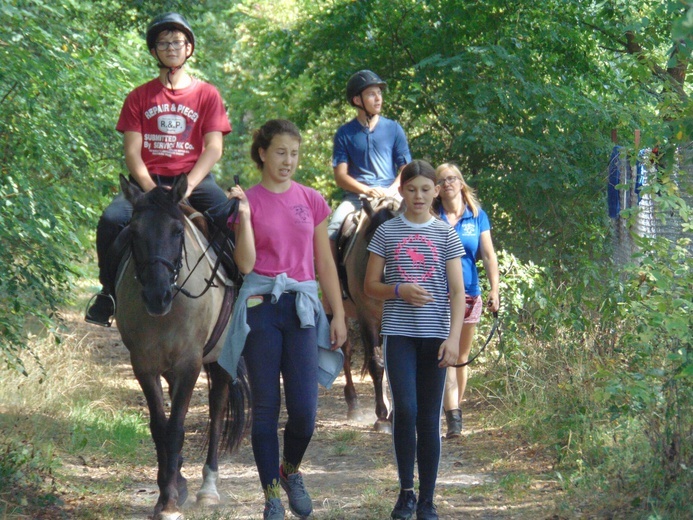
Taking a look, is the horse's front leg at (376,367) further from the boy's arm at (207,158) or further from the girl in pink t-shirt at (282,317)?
the girl in pink t-shirt at (282,317)

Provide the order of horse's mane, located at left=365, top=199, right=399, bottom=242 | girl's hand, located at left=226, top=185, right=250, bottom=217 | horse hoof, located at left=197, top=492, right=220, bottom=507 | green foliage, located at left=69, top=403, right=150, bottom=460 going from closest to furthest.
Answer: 1. girl's hand, located at left=226, top=185, right=250, bottom=217
2. horse hoof, located at left=197, top=492, right=220, bottom=507
3. green foliage, located at left=69, top=403, right=150, bottom=460
4. horse's mane, located at left=365, top=199, right=399, bottom=242

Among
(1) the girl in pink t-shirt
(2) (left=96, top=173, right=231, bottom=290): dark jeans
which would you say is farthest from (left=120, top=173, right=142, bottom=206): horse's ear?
(1) the girl in pink t-shirt

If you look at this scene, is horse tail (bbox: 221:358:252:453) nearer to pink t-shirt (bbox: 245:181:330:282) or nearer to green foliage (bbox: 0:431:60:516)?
green foliage (bbox: 0:431:60:516)

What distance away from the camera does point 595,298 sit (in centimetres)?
889

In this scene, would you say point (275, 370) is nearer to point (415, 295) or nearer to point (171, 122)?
point (415, 295)

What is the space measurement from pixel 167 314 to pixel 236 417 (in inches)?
50.7

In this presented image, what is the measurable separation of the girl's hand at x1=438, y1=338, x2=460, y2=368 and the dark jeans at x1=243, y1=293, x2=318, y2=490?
713 millimetres

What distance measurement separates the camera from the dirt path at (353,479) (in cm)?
639

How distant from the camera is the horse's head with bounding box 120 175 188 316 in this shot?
5.98 m

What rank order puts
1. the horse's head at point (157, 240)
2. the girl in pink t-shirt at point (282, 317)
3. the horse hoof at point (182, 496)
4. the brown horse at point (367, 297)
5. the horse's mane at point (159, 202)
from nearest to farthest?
the girl in pink t-shirt at point (282, 317)
the horse's head at point (157, 240)
the horse's mane at point (159, 202)
the horse hoof at point (182, 496)
the brown horse at point (367, 297)

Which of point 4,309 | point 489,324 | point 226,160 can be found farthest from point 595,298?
point 226,160

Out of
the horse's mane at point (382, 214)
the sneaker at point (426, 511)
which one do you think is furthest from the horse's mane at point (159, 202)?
the horse's mane at point (382, 214)

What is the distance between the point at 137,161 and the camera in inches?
266

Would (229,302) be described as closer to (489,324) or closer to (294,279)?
(294,279)
